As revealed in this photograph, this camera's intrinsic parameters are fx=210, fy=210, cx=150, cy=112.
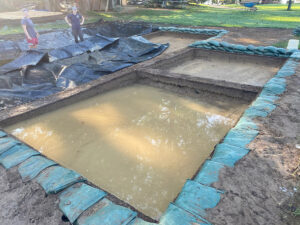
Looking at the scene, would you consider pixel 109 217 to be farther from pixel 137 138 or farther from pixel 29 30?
pixel 29 30

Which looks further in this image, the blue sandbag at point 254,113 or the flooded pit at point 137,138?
the blue sandbag at point 254,113

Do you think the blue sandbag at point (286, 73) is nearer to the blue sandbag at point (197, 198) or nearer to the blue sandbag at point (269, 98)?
the blue sandbag at point (269, 98)

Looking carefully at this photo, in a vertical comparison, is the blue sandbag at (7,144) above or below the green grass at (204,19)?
below

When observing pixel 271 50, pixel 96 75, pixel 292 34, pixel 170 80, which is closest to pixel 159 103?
pixel 170 80

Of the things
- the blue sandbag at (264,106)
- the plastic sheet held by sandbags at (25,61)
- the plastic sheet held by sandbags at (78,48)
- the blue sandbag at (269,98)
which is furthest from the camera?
the plastic sheet held by sandbags at (78,48)

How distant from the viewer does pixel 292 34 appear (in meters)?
9.06

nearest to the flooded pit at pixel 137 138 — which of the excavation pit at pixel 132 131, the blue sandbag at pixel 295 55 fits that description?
the excavation pit at pixel 132 131

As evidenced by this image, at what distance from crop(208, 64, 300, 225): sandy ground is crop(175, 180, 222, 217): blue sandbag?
0.20 feet

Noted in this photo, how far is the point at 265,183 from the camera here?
2.12 metres

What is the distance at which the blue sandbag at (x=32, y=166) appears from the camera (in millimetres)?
2328

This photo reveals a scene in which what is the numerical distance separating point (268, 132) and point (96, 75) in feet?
13.3

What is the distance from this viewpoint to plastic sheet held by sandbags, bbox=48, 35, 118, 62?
629cm

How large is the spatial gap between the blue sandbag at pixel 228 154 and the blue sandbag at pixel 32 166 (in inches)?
75.8

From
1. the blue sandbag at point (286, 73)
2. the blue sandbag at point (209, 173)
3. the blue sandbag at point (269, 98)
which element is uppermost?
the blue sandbag at point (286, 73)
